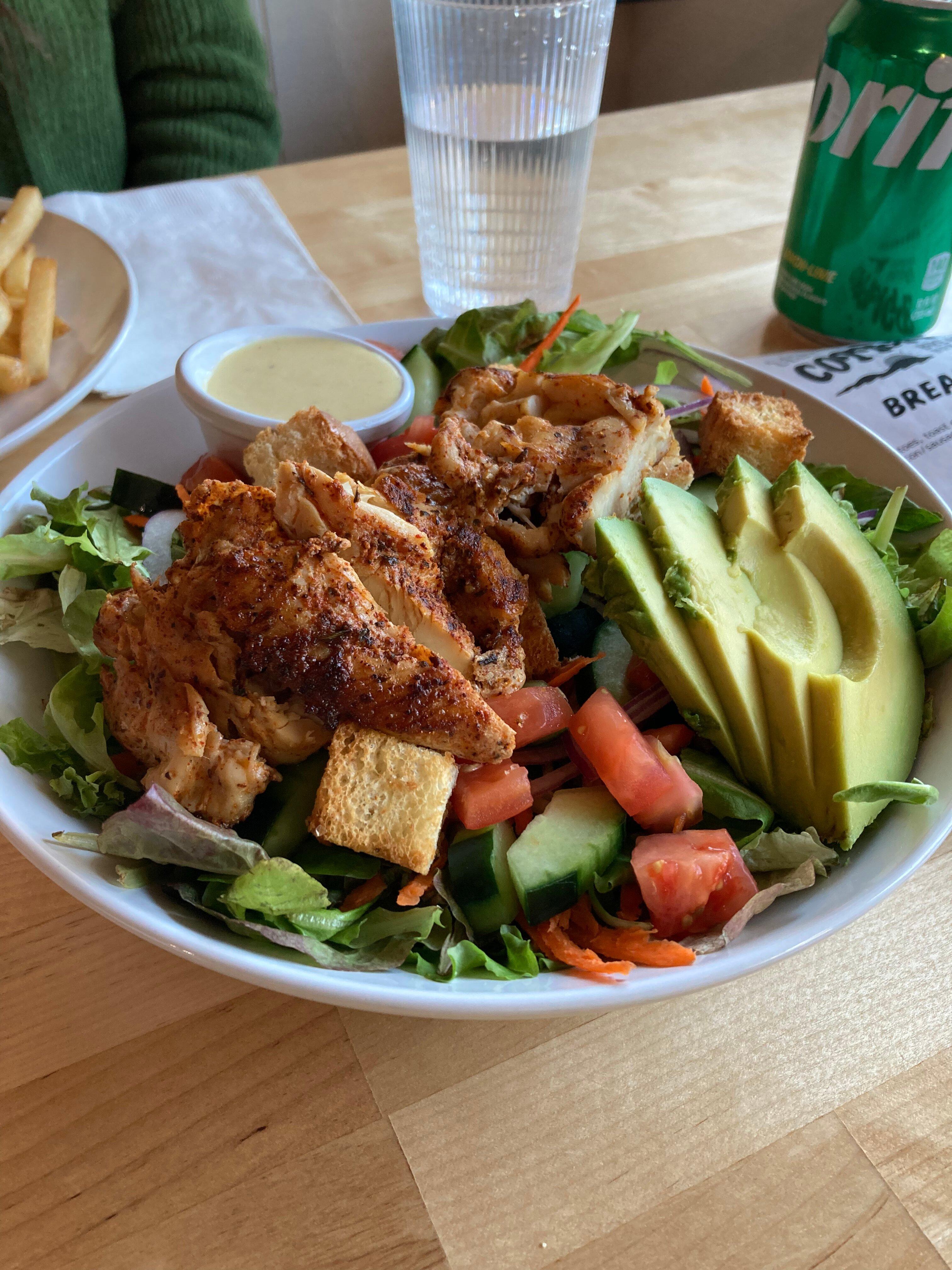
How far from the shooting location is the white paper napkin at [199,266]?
2.99 metres

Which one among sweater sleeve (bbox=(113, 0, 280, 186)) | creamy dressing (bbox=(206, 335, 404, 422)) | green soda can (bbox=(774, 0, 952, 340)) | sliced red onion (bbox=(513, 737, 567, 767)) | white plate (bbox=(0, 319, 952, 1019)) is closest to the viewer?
white plate (bbox=(0, 319, 952, 1019))

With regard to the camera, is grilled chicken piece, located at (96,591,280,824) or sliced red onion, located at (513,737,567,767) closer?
grilled chicken piece, located at (96,591,280,824)

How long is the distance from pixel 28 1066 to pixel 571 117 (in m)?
2.77

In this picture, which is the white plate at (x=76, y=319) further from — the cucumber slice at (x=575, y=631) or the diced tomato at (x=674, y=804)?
the diced tomato at (x=674, y=804)

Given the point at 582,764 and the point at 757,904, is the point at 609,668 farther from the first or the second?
the point at 757,904

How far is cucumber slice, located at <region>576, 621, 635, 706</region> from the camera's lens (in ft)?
5.70

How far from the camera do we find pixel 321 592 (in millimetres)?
1466

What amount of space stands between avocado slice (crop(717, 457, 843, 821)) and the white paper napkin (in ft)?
6.03

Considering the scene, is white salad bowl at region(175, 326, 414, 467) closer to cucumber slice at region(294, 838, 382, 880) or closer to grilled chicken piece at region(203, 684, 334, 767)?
grilled chicken piece at region(203, 684, 334, 767)

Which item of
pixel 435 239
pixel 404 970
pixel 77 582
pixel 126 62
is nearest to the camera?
pixel 404 970

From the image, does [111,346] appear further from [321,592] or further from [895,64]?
[895,64]

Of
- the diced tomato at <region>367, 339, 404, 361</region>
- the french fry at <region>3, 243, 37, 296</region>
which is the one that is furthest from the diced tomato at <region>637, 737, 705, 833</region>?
the french fry at <region>3, 243, 37, 296</region>

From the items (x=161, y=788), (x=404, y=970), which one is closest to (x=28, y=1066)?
(x=161, y=788)

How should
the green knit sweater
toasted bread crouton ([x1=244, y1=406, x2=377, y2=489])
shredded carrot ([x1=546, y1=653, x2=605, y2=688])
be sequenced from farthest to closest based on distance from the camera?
1. the green knit sweater
2. toasted bread crouton ([x1=244, y1=406, x2=377, y2=489])
3. shredded carrot ([x1=546, y1=653, x2=605, y2=688])
